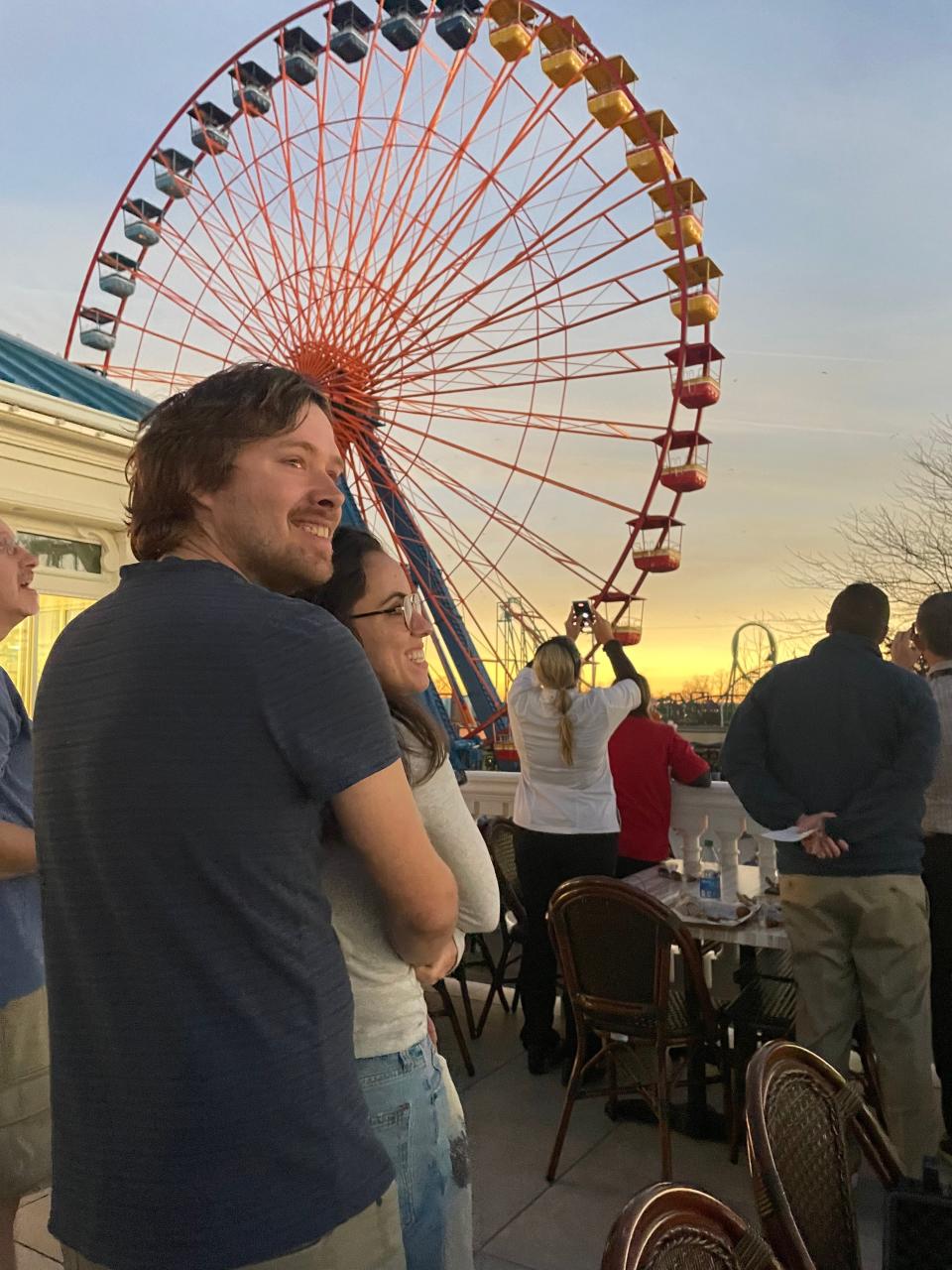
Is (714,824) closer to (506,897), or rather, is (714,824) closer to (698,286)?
(506,897)

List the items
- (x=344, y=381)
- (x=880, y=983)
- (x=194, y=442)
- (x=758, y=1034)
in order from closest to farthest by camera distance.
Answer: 1. (x=194, y=442)
2. (x=880, y=983)
3. (x=758, y=1034)
4. (x=344, y=381)

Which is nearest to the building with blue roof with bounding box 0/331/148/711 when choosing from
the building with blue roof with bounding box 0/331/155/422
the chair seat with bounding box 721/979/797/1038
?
the building with blue roof with bounding box 0/331/155/422

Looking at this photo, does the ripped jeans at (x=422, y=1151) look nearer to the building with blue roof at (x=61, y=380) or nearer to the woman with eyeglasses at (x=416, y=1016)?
the woman with eyeglasses at (x=416, y=1016)

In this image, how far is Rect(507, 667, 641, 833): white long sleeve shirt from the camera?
155 inches

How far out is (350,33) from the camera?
39.7ft

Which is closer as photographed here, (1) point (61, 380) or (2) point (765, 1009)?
(2) point (765, 1009)

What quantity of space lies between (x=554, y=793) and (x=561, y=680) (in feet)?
1.50

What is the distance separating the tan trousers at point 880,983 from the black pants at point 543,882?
1.09 m

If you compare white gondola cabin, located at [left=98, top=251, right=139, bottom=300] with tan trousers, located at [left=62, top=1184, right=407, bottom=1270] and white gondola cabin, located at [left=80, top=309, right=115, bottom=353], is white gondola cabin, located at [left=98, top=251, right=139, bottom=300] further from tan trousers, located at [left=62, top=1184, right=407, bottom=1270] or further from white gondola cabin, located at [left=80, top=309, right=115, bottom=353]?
tan trousers, located at [left=62, top=1184, right=407, bottom=1270]

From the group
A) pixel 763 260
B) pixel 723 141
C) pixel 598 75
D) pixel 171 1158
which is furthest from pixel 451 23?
pixel 171 1158

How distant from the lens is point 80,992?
3.13 ft

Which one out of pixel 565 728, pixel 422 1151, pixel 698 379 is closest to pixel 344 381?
pixel 698 379

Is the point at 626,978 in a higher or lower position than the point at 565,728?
lower

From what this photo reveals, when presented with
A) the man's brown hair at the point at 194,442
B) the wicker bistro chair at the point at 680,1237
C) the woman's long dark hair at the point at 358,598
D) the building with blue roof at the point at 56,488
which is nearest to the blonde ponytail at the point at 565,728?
the woman's long dark hair at the point at 358,598
